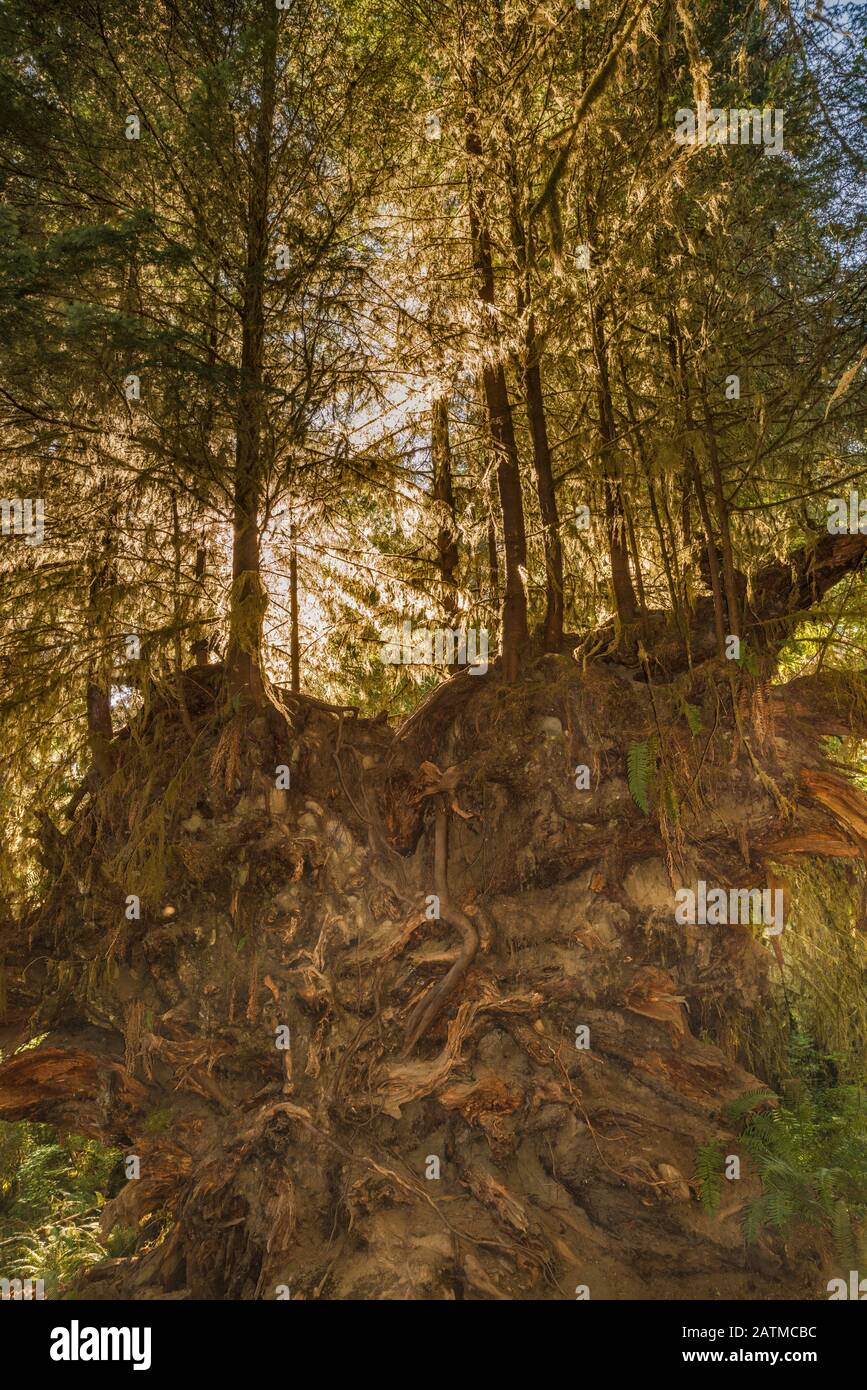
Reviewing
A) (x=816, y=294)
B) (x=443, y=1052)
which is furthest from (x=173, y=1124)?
(x=816, y=294)

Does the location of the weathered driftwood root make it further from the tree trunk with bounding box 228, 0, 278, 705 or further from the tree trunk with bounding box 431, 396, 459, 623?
the tree trunk with bounding box 431, 396, 459, 623

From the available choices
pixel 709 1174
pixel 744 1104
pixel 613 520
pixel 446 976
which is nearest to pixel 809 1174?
pixel 744 1104

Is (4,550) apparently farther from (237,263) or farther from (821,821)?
(821,821)

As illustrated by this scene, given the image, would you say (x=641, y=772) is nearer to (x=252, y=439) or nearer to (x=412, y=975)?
(x=412, y=975)

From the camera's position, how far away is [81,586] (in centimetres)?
677

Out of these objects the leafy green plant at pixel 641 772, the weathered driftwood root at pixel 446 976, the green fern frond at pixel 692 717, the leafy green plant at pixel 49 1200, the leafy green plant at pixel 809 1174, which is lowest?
the leafy green plant at pixel 49 1200

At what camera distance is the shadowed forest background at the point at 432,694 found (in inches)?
237

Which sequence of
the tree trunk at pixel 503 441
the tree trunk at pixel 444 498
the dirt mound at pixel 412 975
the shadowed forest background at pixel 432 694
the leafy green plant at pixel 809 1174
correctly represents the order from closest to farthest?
1. the leafy green plant at pixel 809 1174
2. the shadowed forest background at pixel 432 694
3. the dirt mound at pixel 412 975
4. the tree trunk at pixel 503 441
5. the tree trunk at pixel 444 498

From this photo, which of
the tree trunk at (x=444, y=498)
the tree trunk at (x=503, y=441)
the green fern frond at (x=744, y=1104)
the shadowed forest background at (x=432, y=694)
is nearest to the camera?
the shadowed forest background at (x=432, y=694)

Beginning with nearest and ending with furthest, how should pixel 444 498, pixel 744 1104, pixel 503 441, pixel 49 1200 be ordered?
pixel 744 1104, pixel 503 441, pixel 444 498, pixel 49 1200

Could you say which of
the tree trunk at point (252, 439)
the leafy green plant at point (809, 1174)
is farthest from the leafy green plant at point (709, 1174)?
the tree trunk at point (252, 439)

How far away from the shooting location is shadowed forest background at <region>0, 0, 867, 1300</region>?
6023 millimetres

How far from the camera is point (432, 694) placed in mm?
7090

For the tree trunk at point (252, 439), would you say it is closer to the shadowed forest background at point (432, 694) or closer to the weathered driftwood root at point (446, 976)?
the shadowed forest background at point (432, 694)
